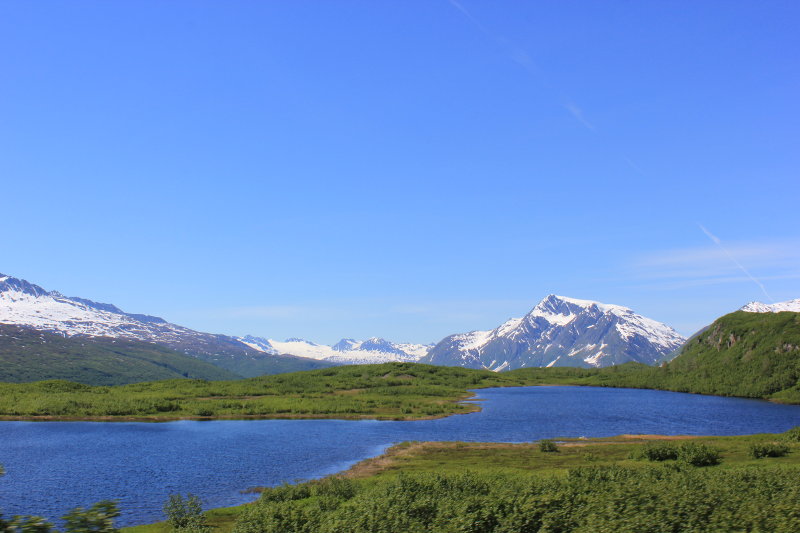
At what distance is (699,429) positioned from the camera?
13775 centimetres

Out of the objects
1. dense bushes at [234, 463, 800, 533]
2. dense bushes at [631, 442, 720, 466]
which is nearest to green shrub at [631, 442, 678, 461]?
dense bushes at [631, 442, 720, 466]

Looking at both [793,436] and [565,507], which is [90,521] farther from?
[793,436]

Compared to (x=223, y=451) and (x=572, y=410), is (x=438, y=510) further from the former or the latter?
(x=572, y=410)

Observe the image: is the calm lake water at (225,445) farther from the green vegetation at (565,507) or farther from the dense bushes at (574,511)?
the dense bushes at (574,511)

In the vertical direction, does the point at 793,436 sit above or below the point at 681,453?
above

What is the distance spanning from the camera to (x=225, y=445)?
11538 cm

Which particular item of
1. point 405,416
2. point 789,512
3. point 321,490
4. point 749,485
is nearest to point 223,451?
point 321,490

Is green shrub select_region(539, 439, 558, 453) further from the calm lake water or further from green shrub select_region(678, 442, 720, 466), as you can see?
green shrub select_region(678, 442, 720, 466)

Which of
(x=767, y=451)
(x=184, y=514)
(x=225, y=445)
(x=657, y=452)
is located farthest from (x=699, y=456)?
(x=225, y=445)

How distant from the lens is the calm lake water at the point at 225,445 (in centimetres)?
7406

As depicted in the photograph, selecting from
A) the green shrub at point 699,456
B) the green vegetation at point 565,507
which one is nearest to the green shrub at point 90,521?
the green vegetation at point 565,507

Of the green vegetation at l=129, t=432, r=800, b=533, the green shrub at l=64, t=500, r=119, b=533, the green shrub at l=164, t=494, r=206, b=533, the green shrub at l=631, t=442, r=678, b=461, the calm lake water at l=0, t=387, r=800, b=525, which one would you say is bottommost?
the calm lake water at l=0, t=387, r=800, b=525

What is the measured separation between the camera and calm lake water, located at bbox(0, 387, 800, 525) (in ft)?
243

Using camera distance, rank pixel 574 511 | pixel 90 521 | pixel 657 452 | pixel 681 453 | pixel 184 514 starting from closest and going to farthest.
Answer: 1. pixel 90 521
2. pixel 574 511
3. pixel 184 514
4. pixel 681 453
5. pixel 657 452
